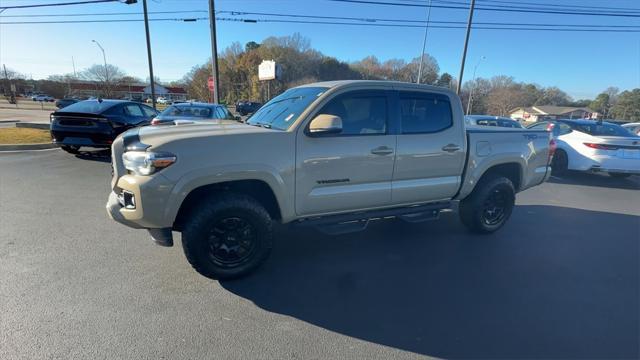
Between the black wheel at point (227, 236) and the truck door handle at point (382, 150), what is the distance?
136 centimetres

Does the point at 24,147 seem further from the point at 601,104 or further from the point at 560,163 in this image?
the point at 601,104

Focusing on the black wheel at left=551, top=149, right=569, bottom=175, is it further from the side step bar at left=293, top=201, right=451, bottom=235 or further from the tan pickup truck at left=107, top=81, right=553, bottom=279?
the side step bar at left=293, top=201, right=451, bottom=235

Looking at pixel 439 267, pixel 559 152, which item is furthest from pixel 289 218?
pixel 559 152

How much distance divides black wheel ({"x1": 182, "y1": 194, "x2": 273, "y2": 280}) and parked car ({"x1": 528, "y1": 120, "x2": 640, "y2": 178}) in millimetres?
7424

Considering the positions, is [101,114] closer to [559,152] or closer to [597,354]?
[597,354]

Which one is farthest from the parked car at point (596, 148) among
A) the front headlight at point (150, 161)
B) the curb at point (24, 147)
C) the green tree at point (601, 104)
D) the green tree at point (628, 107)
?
the green tree at point (601, 104)

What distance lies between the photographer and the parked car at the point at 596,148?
8.30m

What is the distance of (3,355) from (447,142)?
4.52m

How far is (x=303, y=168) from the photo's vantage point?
3.39 meters

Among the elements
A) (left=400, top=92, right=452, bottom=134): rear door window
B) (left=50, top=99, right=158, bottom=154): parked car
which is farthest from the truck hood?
(left=50, top=99, right=158, bottom=154): parked car

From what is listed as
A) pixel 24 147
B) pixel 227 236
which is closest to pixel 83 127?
pixel 24 147

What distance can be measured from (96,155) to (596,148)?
13401 millimetres

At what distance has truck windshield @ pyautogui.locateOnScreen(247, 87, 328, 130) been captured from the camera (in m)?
3.60

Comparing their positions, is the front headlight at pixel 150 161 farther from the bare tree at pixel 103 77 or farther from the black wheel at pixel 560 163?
the bare tree at pixel 103 77
